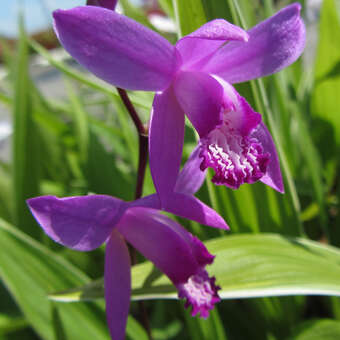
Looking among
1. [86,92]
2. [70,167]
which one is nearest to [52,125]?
[70,167]

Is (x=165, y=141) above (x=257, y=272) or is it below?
above

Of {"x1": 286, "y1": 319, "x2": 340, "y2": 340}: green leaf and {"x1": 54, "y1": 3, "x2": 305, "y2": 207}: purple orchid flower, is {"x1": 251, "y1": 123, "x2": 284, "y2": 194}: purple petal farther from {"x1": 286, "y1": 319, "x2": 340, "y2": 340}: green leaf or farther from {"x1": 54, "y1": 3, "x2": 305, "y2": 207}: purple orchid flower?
{"x1": 286, "y1": 319, "x2": 340, "y2": 340}: green leaf

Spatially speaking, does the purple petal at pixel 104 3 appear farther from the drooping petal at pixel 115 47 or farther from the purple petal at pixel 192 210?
the purple petal at pixel 192 210

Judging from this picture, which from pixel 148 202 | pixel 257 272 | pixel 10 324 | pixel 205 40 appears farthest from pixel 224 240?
pixel 10 324

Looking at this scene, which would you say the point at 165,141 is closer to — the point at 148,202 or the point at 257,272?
the point at 148,202

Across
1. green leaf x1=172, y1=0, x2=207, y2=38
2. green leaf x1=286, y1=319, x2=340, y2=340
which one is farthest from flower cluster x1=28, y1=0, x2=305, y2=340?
green leaf x1=286, y1=319, x2=340, y2=340

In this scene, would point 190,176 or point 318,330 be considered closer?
point 190,176

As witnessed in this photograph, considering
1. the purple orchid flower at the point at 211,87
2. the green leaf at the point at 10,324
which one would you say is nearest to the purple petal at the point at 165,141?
the purple orchid flower at the point at 211,87

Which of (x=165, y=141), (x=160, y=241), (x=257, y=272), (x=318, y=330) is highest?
(x=165, y=141)

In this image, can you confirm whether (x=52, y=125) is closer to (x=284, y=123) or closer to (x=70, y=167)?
(x=70, y=167)
